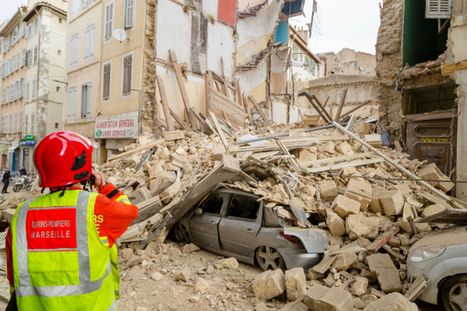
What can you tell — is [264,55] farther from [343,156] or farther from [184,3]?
[343,156]

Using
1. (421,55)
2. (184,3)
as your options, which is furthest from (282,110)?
(421,55)

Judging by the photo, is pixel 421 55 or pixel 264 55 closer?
pixel 421 55

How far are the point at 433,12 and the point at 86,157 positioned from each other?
986 centimetres

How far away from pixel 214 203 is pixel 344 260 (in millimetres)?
2624

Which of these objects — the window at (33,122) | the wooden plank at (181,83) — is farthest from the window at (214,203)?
the window at (33,122)

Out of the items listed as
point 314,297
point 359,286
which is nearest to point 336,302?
point 314,297

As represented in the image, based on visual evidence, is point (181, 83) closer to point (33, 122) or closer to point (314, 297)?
point (314, 297)

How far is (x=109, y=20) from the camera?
49.4 ft

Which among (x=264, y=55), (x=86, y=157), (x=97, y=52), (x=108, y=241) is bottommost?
(x=108, y=241)

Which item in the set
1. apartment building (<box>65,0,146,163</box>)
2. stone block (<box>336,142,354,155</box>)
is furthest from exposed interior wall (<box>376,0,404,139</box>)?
apartment building (<box>65,0,146,163</box>)

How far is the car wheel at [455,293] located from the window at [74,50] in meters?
19.7

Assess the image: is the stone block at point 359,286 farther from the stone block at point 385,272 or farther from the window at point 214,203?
the window at point 214,203

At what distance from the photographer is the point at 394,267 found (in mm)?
4059

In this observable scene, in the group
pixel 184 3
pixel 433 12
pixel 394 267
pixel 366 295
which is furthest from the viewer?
pixel 184 3
